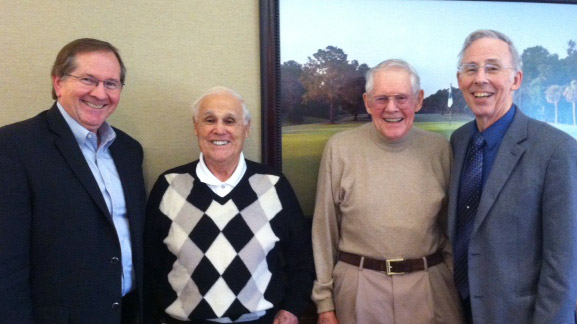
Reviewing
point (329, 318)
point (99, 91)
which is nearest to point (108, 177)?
point (99, 91)

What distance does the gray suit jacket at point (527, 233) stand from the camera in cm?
142

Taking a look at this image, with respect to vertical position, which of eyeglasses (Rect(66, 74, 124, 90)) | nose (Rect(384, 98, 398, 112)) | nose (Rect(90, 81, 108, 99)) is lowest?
nose (Rect(384, 98, 398, 112))

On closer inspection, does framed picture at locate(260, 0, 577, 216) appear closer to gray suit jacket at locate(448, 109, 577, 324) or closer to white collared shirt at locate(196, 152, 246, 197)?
white collared shirt at locate(196, 152, 246, 197)

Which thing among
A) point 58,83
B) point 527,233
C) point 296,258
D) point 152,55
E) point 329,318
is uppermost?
point 152,55

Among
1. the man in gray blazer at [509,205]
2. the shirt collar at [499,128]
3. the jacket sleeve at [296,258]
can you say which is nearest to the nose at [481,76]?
the man in gray blazer at [509,205]

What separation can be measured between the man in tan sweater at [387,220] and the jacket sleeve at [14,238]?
1079 millimetres

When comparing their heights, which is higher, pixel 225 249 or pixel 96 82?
pixel 96 82

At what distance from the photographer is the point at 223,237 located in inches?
66.5


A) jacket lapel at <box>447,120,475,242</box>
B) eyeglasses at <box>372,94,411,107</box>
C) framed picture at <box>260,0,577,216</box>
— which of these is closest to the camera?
jacket lapel at <box>447,120,475,242</box>

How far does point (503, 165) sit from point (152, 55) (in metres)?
1.53

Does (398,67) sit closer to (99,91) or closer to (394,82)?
(394,82)

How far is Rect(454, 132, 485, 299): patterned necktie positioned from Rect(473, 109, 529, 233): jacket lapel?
67 mm

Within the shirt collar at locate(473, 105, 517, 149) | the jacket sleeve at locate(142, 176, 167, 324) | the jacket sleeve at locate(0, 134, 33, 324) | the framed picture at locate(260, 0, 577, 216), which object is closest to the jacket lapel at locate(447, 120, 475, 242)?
the shirt collar at locate(473, 105, 517, 149)

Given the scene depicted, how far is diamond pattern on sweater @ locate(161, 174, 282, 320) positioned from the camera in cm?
165
